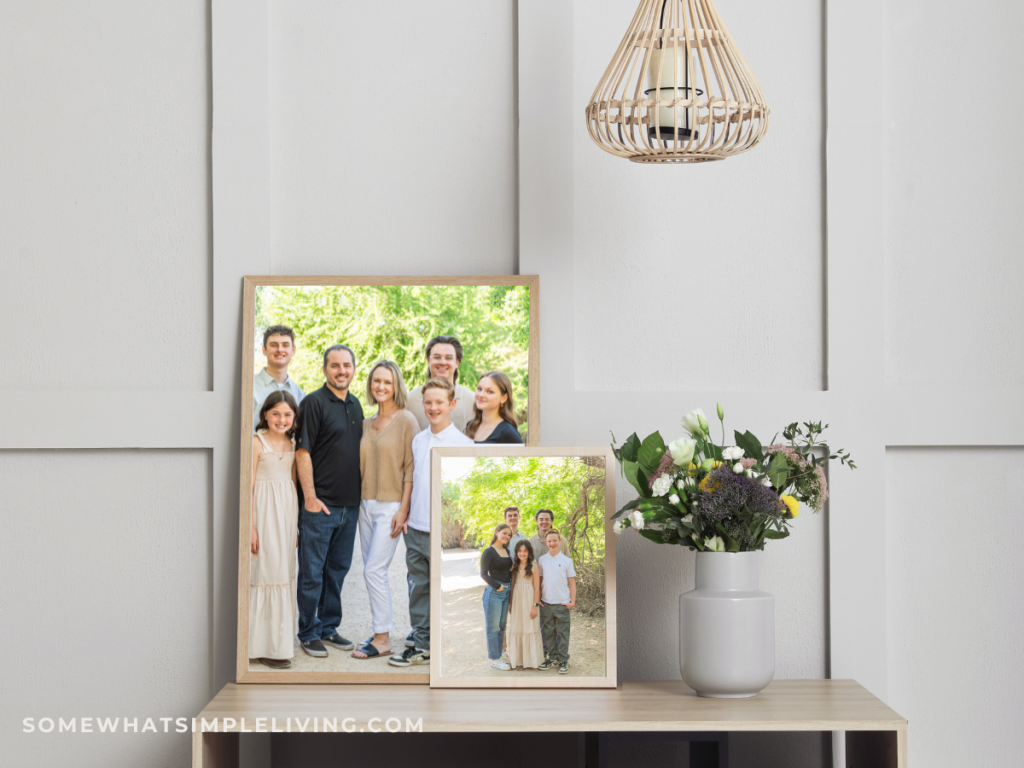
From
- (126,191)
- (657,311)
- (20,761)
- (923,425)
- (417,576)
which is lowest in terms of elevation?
(20,761)

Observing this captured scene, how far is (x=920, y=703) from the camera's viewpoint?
2.21 meters

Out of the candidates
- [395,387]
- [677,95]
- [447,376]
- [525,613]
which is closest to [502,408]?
[447,376]

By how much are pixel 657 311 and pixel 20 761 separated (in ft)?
6.49

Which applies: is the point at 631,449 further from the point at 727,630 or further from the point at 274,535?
the point at 274,535

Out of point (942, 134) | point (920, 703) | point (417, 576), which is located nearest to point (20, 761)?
point (417, 576)

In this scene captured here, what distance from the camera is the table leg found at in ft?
A: 5.98

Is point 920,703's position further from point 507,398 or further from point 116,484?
point 116,484

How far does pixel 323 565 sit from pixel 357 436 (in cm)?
33

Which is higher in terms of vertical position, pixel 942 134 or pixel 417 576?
pixel 942 134

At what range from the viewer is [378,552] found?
212cm

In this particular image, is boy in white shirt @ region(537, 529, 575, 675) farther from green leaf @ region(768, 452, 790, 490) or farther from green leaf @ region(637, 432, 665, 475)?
green leaf @ region(768, 452, 790, 490)

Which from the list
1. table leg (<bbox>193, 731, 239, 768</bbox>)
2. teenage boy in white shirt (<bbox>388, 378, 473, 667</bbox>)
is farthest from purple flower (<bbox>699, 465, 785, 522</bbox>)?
table leg (<bbox>193, 731, 239, 768</bbox>)

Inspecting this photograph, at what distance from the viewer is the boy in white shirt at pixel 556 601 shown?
6.66ft

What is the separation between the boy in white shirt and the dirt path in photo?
0.06 ft
